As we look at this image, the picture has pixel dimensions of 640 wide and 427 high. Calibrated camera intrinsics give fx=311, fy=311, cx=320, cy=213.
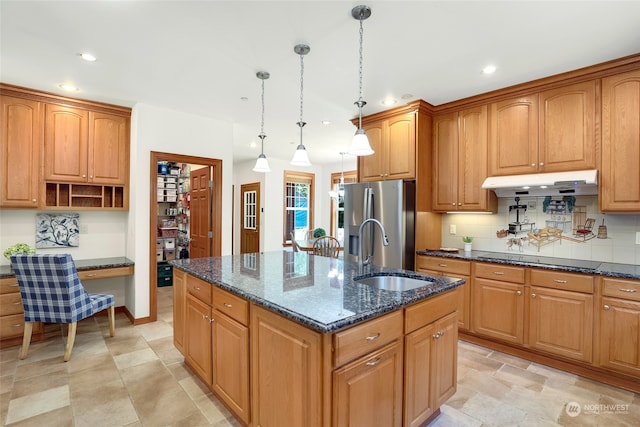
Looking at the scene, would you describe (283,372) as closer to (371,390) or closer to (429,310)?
(371,390)

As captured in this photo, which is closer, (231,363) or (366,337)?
(366,337)

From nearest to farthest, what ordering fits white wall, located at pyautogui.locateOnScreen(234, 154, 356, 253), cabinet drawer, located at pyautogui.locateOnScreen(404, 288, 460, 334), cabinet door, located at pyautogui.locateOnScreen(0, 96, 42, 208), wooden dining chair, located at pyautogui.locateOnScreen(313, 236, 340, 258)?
cabinet drawer, located at pyautogui.locateOnScreen(404, 288, 460, 334)
cabinet door, located at pyautogui.locateOnScreen(0, 96, 42, 208)
wooden dining chair, located at pyautogui.locateOnScreen(313, 236, 340, 258)
white wall, located at pyautogui.locateOnScreen(234, 154, 356, 253)

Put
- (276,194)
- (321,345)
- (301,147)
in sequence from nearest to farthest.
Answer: (321,345) < (301,147) < (276,194)

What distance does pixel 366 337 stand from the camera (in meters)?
1.40

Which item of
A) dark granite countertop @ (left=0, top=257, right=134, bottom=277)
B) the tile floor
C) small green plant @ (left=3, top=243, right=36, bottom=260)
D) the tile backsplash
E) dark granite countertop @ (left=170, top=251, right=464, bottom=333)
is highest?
the tile backsplash

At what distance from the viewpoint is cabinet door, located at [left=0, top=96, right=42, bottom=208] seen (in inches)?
123

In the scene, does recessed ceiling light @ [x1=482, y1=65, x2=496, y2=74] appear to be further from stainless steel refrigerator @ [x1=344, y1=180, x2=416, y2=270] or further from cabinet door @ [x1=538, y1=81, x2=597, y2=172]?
stainless steel refrigerator @ [x1=344, y1=180, x2=416, y2=270]

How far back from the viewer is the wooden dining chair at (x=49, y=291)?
264cm

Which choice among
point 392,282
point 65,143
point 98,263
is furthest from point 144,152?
point 392,282

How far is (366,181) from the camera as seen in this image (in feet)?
13.2

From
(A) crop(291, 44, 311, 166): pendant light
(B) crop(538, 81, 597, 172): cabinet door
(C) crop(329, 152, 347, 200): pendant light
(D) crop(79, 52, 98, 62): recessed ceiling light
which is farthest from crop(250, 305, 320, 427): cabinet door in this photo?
(C) crop(329, 152, 347, 200): pendant light

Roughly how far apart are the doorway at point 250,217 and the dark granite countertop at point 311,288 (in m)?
4.54

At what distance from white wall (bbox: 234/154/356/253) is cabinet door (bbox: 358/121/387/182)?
3131 millimetres

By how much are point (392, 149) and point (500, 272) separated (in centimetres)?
175
